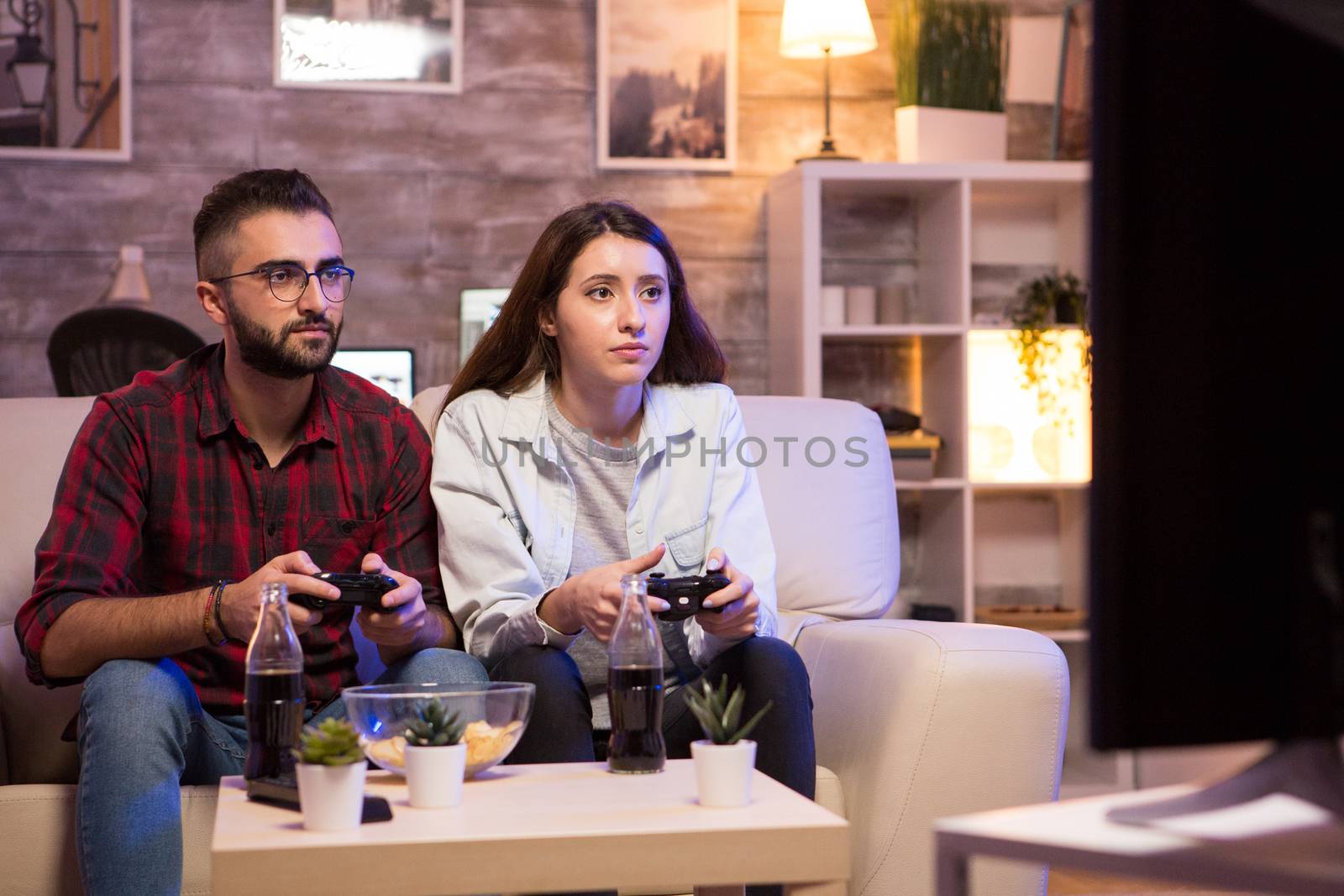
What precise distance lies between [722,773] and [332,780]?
347 millimetres

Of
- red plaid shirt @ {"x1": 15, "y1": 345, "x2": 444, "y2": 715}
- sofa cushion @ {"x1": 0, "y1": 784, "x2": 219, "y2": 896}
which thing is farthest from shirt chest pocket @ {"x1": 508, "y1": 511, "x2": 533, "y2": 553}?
sofa cushion @ {"x1": 0, "y1": 784, "x2": 219, "y2": 896}

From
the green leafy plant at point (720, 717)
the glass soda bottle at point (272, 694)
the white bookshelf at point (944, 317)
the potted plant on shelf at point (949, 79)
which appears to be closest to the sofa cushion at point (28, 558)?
the glass soda bottle at point (272, 694)

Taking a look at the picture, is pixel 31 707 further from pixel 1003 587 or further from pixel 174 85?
pixel 1003 587

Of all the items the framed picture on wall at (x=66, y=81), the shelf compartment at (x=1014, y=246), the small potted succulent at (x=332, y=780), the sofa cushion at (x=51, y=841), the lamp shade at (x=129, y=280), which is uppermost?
the framed picture on wall at (x=66, y=81)

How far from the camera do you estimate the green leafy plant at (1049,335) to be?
354 cm

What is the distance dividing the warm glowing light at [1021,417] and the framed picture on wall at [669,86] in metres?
0.89

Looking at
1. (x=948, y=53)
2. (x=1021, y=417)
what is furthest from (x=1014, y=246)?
(x=948, y=53)

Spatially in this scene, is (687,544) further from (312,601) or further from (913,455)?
(913,455)

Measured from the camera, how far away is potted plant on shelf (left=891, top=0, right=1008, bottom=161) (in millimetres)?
3545

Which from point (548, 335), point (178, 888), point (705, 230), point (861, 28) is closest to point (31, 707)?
point (178, 888)

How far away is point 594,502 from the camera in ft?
6.87

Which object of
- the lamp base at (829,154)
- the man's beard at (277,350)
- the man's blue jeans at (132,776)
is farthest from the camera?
the lamp base at (829,154)

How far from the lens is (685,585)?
1.70 meters

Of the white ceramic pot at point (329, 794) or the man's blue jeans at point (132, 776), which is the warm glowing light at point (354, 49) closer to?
the man's blue jeans at point (132, 776)
